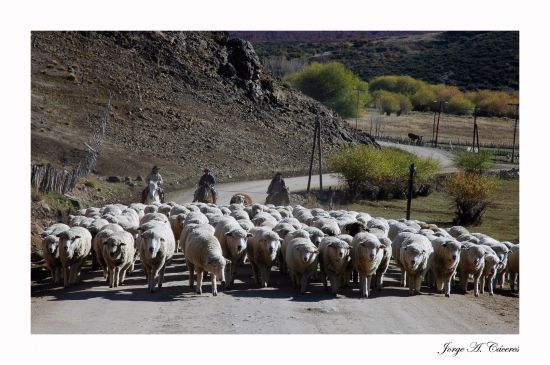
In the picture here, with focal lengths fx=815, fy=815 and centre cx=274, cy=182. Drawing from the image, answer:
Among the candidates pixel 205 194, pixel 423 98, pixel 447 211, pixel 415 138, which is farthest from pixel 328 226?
pixel 423 98

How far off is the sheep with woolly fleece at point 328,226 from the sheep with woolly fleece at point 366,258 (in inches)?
104

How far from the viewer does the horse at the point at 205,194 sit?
32319mm

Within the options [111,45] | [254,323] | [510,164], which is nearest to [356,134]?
[510,164]

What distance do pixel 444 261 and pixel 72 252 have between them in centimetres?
850

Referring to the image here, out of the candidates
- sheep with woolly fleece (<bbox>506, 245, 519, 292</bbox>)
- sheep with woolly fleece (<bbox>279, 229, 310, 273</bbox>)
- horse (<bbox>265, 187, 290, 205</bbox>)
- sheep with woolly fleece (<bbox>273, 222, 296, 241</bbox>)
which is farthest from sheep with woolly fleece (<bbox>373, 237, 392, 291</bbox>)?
horse (<bbox>265, 187, 290, 205</bbox>)

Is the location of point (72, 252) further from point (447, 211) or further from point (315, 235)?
point (447, 211)

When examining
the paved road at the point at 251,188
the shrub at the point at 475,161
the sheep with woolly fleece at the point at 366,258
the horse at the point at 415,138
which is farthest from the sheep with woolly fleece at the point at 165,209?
the horse at the point at 415,138

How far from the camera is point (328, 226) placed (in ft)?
70.3

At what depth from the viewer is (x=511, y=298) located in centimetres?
1975

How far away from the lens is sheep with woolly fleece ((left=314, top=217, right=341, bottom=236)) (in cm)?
2116

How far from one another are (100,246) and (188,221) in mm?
3712

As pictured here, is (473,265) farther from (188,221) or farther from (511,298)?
(188,221)

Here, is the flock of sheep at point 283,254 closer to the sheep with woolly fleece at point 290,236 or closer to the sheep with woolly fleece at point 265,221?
the sheep with woolly fleece at point 290,236

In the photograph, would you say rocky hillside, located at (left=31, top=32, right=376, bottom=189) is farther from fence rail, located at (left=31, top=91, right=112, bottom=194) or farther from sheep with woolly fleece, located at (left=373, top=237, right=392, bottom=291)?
sheep with woolly fleece, located at (left=373, top=237, right=392, bottom=291)
